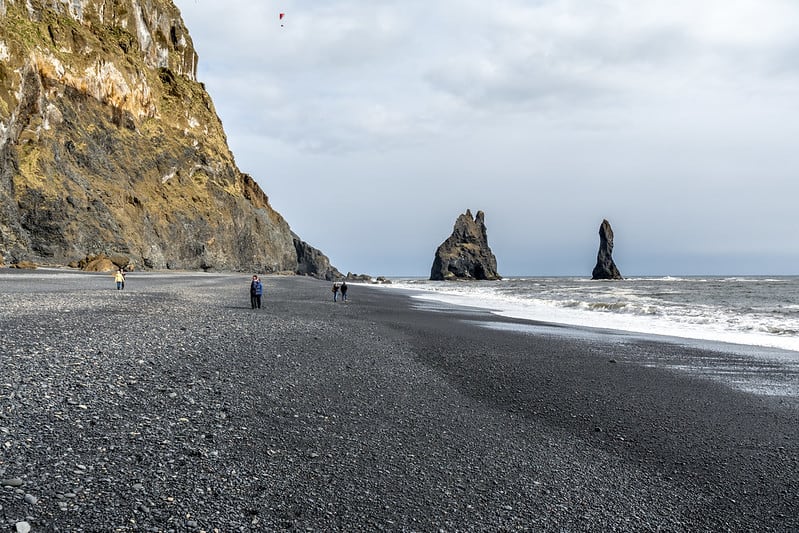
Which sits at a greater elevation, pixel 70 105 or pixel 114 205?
pixel 70 105

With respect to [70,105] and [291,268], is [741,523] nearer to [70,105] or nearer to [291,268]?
[70,105]

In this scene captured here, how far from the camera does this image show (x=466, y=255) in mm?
166875

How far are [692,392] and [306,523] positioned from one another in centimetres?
773

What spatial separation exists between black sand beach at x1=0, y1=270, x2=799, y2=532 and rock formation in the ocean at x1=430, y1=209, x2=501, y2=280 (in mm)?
156192

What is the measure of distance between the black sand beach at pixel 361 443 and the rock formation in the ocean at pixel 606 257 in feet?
544

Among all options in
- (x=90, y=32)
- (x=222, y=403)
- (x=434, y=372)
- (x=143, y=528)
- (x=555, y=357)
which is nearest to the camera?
(x=143, y=528)

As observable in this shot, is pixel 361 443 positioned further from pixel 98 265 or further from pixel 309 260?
pixel 309 260

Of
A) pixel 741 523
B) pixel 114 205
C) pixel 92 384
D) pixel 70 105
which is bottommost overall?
pixel 741 523

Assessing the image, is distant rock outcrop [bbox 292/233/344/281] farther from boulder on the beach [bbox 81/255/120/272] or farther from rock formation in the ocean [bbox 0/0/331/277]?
boulder on the beach [bbox 81/255/120/272]

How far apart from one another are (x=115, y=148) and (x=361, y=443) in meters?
64.9

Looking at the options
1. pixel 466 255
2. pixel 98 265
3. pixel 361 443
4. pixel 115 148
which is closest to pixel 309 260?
A: pixel 466 255

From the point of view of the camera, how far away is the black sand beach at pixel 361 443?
13.7 ft

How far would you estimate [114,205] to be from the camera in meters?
53.7

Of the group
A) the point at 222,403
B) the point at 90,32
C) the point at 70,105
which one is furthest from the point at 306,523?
the point at 90,32
